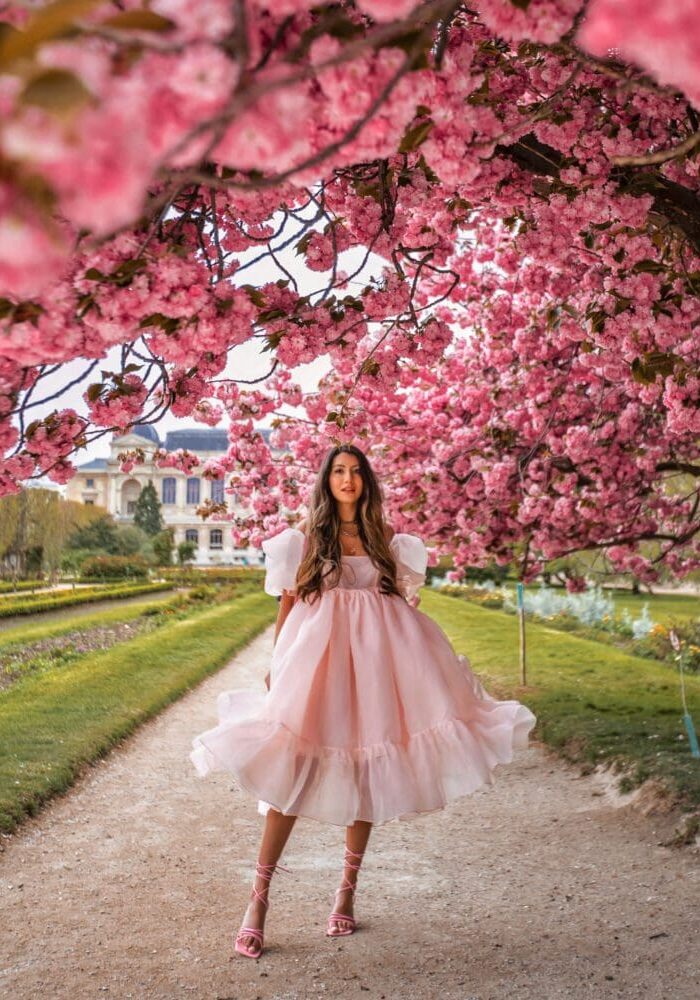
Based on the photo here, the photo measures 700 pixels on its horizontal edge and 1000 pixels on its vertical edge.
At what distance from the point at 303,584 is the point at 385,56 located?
246cm

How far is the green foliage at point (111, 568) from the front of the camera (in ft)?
113

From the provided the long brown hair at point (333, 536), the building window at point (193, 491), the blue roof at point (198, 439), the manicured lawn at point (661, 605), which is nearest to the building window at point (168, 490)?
the building window at point (193, 491)

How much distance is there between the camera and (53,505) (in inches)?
1014

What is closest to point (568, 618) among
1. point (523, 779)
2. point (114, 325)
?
point (523, 779)

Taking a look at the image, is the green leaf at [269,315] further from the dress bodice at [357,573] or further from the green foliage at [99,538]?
the green foliage at [99,538]

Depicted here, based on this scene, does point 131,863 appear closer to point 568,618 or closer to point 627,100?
point 627,100

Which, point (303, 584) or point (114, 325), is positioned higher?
point (114, 325)

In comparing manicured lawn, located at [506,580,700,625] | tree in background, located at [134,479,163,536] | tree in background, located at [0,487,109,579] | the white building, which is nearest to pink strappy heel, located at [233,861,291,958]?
manicured lawn, located at [506,580,700,625]

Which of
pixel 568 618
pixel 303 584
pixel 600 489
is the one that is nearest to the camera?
pixel 303 584

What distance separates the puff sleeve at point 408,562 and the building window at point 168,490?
216 feet

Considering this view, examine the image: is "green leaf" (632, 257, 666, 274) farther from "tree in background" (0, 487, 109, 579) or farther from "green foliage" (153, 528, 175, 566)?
"green foliage" (153, 528, 175, 566)

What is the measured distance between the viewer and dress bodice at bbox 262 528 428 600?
3609mm

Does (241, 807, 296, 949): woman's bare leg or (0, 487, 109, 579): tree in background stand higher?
(0, 487, 109, 579): tree in background

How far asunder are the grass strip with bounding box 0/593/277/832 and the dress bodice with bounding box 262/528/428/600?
2185 mm
